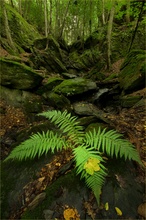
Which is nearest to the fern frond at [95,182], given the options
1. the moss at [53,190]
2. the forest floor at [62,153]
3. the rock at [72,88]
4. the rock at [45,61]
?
the moss at [53,190]

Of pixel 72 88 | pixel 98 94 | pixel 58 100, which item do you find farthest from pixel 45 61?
pixel 58 100

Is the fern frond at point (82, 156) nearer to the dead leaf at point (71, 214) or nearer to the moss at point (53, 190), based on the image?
the moss at point (53, 190)

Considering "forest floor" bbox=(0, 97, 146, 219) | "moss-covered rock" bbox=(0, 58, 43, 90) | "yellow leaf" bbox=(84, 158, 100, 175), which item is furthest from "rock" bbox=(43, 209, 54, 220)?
"moss-covered rock" bbox=(0, 58, 43, 90)

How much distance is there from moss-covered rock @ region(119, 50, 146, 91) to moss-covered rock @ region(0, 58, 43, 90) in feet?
13.9

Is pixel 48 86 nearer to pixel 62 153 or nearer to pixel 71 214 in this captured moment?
pixel 62 153

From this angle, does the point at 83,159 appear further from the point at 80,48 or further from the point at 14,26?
the point at 80,48

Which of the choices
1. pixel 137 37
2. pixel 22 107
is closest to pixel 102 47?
pixel 137 37

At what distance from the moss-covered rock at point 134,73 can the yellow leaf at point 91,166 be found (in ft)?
16.8

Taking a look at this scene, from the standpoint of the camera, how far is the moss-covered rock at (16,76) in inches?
262

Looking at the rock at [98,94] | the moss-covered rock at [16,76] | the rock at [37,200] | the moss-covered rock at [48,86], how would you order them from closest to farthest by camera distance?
the rock at [37,200], the moss-covered rock at [16,76], the moss-covered rock at [48,86], the rock at [98,94]

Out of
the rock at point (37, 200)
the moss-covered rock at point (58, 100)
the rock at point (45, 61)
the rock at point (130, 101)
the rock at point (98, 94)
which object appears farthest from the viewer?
the rock at point (45, 61)

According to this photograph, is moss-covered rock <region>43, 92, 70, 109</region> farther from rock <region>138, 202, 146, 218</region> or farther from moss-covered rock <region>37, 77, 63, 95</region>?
rock <region>138, 202, 146, 218</region>

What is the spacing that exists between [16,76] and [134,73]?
16.8 ft

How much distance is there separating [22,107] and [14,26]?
10262mm
